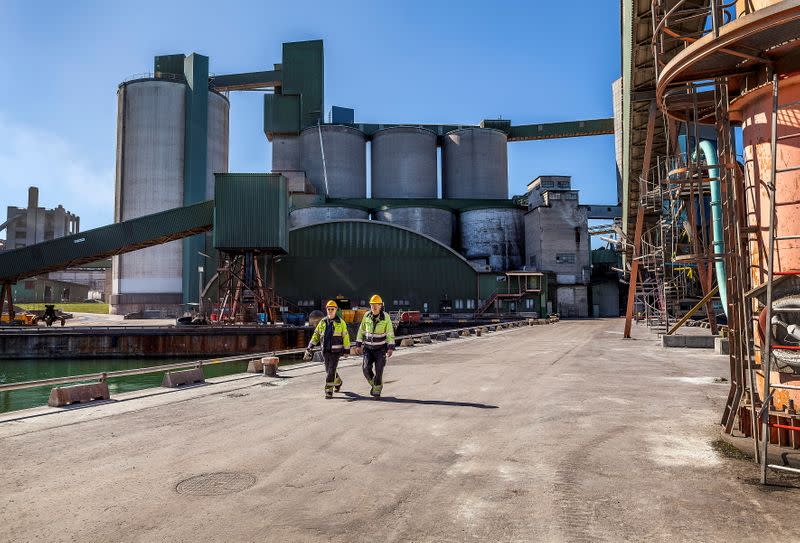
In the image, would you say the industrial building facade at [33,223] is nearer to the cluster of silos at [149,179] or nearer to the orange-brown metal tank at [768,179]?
the cluster of silos at [149,179]

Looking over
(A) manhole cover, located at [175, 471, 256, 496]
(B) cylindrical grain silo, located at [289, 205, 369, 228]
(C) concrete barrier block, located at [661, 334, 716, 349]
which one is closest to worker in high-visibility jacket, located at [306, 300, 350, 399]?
(A) manhole cover, located at [175, 471, 256, 496]

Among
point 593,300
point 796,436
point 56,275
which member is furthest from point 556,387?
point 56,275

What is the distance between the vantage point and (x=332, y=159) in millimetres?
73688

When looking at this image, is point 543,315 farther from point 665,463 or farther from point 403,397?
point 665,463

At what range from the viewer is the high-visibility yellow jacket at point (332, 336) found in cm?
1084

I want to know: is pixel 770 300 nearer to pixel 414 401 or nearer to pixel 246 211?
pixel 414 401

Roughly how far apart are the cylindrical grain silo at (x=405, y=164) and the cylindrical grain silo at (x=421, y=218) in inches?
230

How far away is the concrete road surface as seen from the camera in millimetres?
4539

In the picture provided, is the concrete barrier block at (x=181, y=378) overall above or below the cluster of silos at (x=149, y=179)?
below

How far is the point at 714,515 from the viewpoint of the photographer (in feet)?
15.5

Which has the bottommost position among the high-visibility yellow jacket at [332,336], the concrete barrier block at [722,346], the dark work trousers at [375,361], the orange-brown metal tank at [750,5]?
the concrete barrier block at [722,346]

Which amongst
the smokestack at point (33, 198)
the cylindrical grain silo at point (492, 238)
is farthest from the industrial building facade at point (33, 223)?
the cylindrical grain silo at point (492, 238)

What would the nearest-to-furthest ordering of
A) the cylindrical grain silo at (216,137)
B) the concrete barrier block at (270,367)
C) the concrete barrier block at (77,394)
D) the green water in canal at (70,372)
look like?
the concrete barrier block at (77,394), the concrete barrier block at (270,367), the green water in canal at (70,372), the cylindrical grain silo at (216,137)

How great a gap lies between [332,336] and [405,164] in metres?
65.3
